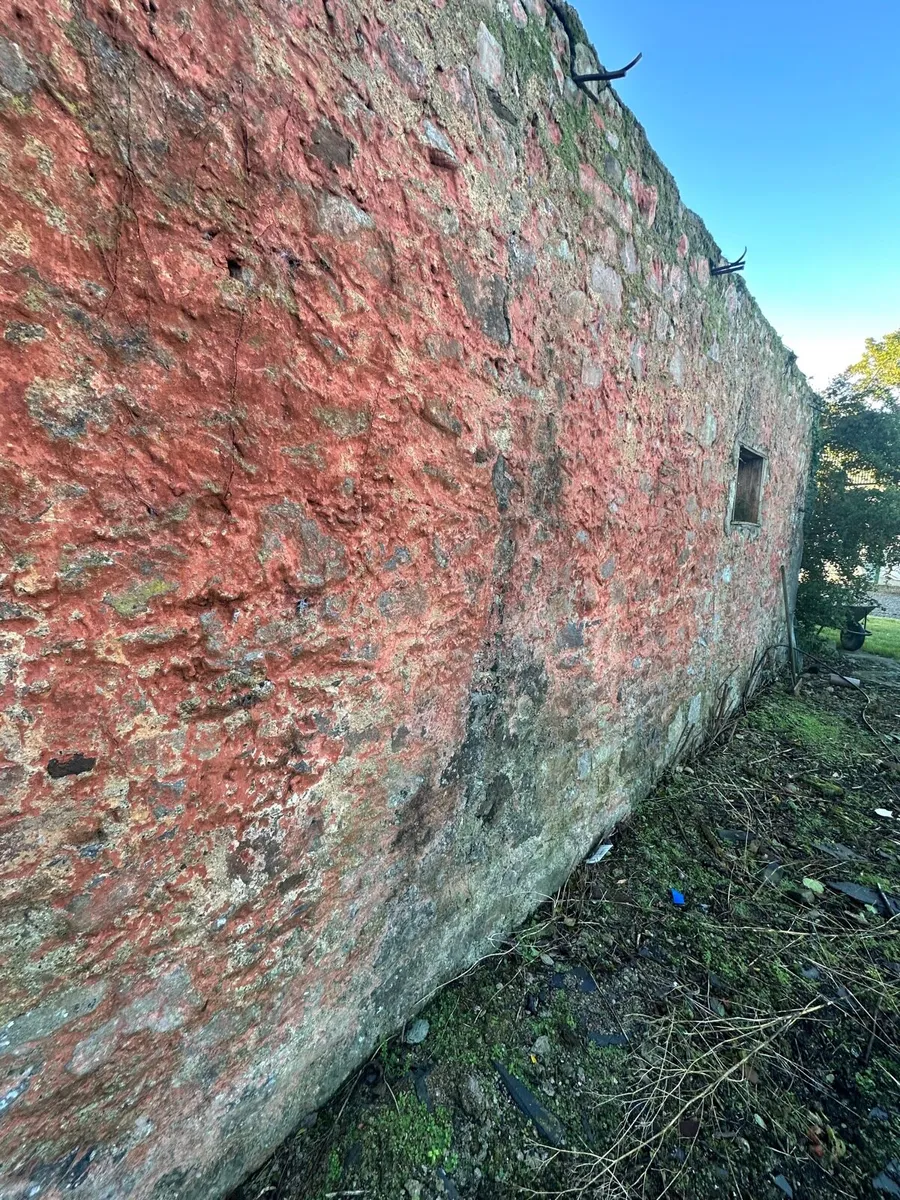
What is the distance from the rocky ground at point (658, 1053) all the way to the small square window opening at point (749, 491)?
8.92 ft

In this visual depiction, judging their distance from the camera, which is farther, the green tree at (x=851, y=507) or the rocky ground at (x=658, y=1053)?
the green tree at (x=851, y=507)

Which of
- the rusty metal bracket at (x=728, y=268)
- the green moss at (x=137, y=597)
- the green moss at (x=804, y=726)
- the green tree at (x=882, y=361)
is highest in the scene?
the green tree at (x=882, y=361)

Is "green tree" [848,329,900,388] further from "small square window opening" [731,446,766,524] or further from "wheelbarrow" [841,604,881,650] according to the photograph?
"small square window opening" [731,446,766,524]

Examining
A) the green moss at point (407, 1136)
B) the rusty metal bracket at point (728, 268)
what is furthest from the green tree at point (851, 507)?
the green moss at point (407, 1136)

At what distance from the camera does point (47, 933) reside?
0.83 m

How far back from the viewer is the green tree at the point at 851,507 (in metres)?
6.31

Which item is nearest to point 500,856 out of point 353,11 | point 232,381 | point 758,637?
point 232,381

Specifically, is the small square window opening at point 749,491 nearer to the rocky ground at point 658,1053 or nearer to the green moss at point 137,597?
the rocky ground at point 658,1053

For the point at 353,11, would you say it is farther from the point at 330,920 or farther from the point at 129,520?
the point at 330,920

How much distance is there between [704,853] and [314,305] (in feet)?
9.52

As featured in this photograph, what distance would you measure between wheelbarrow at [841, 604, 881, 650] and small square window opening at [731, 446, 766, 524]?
4155 mm

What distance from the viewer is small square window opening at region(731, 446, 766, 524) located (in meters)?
4.30

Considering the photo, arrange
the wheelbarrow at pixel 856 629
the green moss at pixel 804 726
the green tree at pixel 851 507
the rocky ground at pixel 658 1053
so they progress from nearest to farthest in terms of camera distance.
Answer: the rocky ground at pixel 658 1053 → the green moss at pixel 804 726 → the green tree at pixel 851 507 → the wheelbarrow at pixel 856 629

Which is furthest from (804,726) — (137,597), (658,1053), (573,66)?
(137,597)
